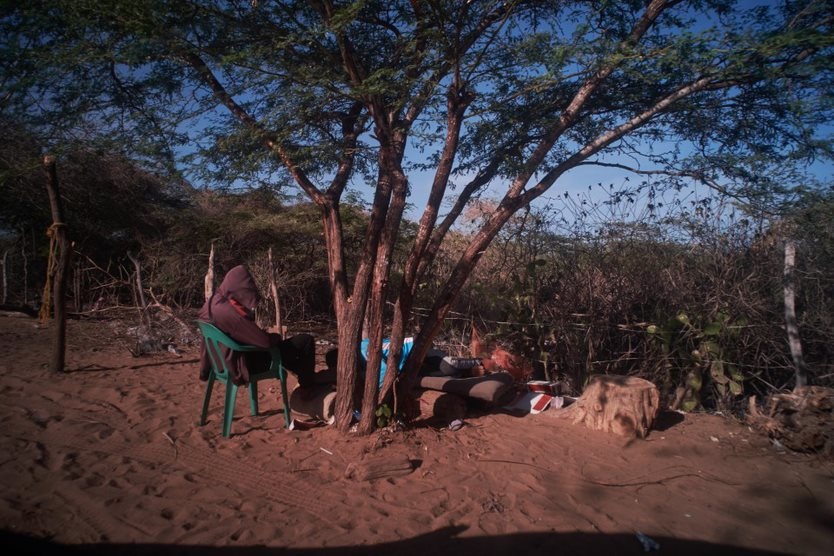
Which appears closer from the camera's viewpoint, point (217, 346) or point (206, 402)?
point (217, 346)

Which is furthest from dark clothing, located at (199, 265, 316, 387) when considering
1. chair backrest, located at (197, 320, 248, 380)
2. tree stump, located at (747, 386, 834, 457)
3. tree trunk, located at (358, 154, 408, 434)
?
tree stump, located at (747, 386, 834, 457)

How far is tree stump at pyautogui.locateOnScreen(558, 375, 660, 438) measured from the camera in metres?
4.38

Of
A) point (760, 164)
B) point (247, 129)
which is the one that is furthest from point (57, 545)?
point (760, 164)

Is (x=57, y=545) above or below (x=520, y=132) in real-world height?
below

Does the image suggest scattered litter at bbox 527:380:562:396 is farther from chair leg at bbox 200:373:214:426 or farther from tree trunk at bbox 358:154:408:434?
chair leg at bbox 200:373:214:426

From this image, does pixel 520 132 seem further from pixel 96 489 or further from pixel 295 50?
pixel 96 489

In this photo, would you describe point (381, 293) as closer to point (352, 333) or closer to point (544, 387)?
point (352, 333)

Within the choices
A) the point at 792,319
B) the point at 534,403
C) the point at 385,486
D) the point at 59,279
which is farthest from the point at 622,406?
the point at 59,279

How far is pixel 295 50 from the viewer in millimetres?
4734

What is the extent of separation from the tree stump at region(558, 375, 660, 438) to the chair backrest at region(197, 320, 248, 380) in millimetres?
3341

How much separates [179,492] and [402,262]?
6519mm

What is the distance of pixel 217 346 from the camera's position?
4.13 m

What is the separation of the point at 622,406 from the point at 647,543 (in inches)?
69.7

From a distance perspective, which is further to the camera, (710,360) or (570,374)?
(570,374)
